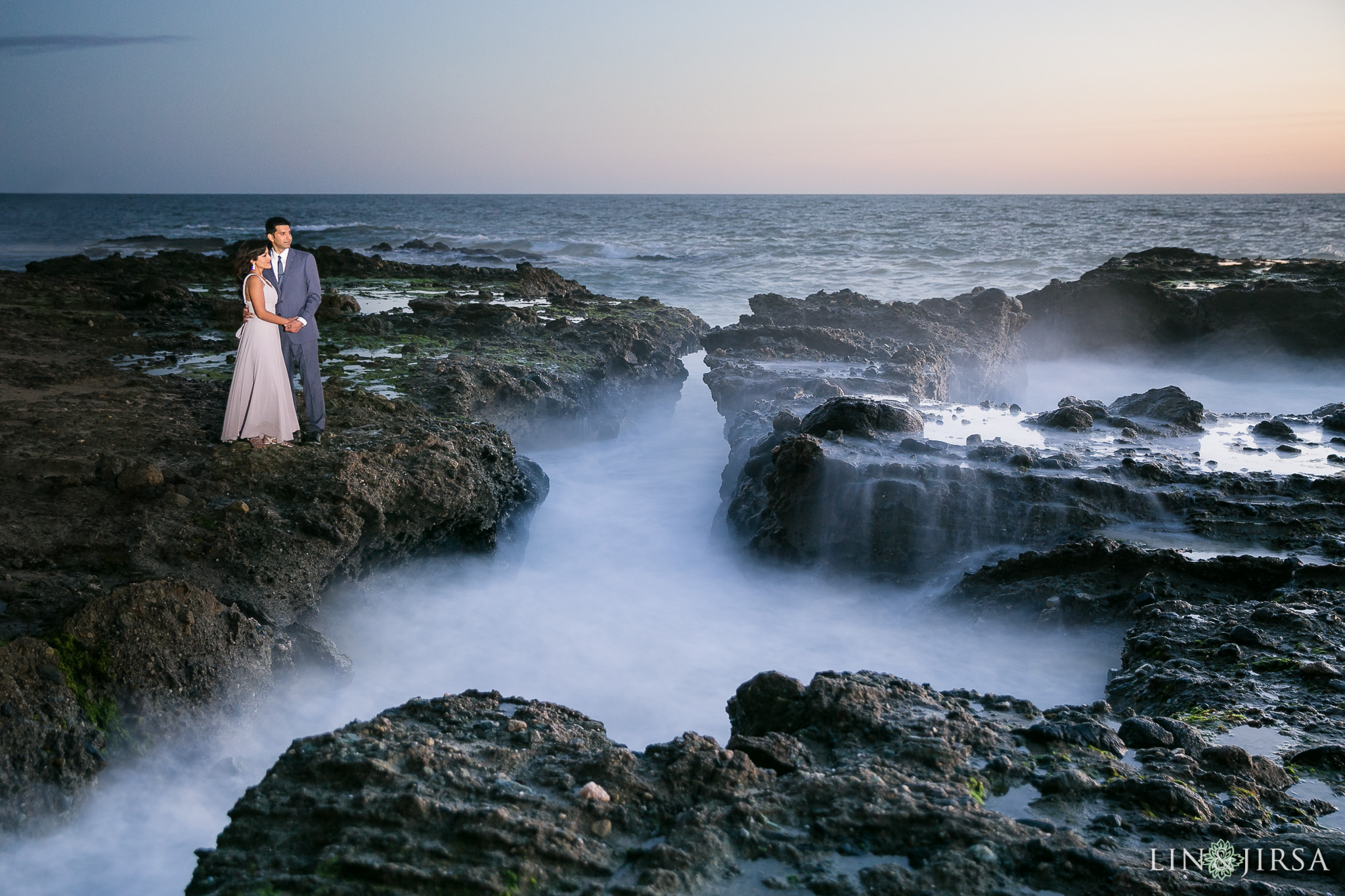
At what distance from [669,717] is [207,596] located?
240cm

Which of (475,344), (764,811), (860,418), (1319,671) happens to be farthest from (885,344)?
(764,811)

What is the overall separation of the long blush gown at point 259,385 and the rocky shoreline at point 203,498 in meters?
0.19

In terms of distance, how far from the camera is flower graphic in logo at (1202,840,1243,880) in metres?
2.28

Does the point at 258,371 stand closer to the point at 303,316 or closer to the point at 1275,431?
the point at 303,316

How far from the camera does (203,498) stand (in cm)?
479

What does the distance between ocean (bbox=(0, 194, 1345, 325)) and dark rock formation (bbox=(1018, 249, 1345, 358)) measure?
257 inches

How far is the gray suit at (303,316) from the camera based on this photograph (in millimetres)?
5605

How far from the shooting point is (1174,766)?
9.34ft

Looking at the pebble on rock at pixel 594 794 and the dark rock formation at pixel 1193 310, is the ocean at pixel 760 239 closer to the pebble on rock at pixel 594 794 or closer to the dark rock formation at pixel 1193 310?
the dark rock formation at pixel 1193 310

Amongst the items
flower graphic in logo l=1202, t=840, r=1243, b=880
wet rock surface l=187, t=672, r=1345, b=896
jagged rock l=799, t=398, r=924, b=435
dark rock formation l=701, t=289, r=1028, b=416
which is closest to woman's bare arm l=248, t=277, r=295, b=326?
wet rock surface l=187, t=672, r=1345, b=896

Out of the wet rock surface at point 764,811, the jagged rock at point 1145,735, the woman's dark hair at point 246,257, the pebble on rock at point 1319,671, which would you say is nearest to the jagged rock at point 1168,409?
the pebble on rock at point 1319,671

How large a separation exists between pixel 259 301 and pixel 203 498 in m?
1.43

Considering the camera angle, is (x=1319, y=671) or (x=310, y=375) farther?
(x=310, y=375)

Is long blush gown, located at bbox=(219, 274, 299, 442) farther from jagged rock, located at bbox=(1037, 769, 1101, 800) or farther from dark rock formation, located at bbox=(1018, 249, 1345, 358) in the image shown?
dark rock formation, located at bbox=(1018, 249, 1345, 358)
